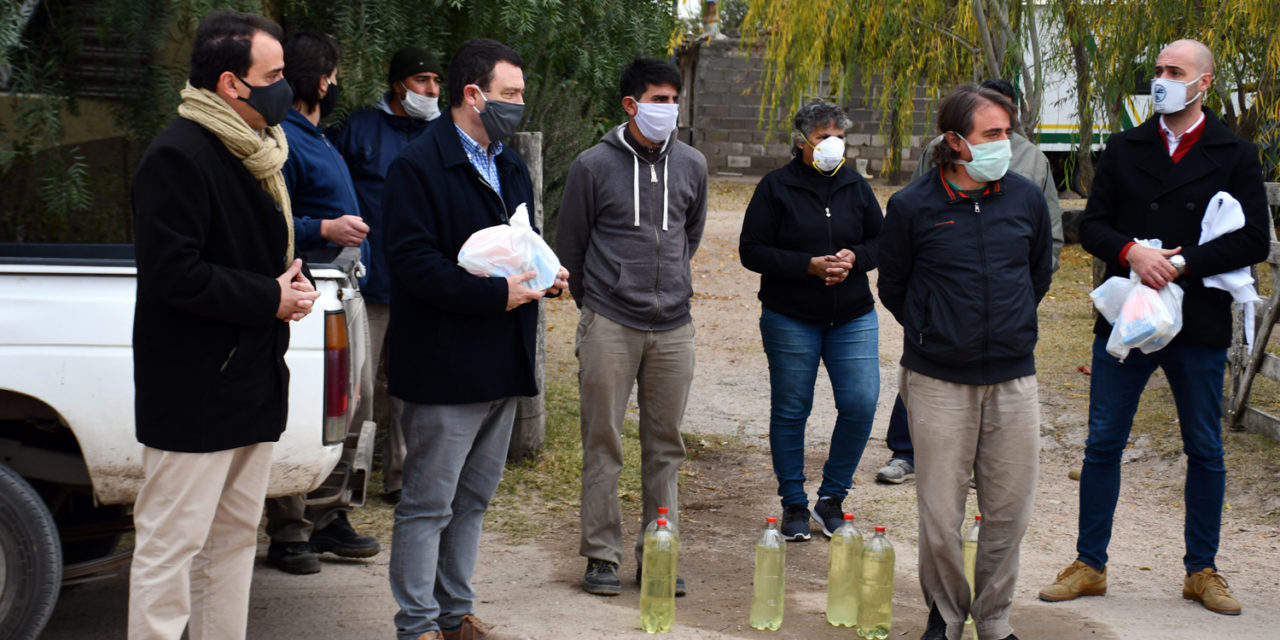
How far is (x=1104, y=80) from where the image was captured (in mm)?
10414

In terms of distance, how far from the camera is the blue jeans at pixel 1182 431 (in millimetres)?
4969

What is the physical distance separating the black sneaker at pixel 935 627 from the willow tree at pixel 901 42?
7903 millimetres

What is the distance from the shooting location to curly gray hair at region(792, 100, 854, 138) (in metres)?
5.84

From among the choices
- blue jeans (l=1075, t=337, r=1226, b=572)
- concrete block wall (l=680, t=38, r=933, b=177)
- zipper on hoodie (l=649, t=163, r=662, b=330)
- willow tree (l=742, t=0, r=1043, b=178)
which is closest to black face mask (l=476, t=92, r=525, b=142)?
zipper on hoodie (l=649, t=163, r=662, b=330)

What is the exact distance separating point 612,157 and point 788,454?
6.02ft

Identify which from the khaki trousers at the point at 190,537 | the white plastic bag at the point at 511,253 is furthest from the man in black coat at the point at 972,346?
the khaki trousers at the point at 190,537

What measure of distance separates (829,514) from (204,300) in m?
3.61

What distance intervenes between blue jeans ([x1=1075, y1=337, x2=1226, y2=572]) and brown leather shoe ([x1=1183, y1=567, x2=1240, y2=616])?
0.14 feet

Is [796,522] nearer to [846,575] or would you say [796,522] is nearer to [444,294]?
[846,575]

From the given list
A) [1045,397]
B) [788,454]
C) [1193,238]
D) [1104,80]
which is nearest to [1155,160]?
[1193,238]

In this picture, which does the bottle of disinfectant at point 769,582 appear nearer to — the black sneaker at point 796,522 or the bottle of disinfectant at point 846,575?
the bottle of disinfectant at point 846,575

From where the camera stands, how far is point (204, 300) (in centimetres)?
329

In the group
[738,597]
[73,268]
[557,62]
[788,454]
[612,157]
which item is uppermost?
[557,62]

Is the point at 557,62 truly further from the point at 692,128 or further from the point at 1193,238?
the point at 692,128
